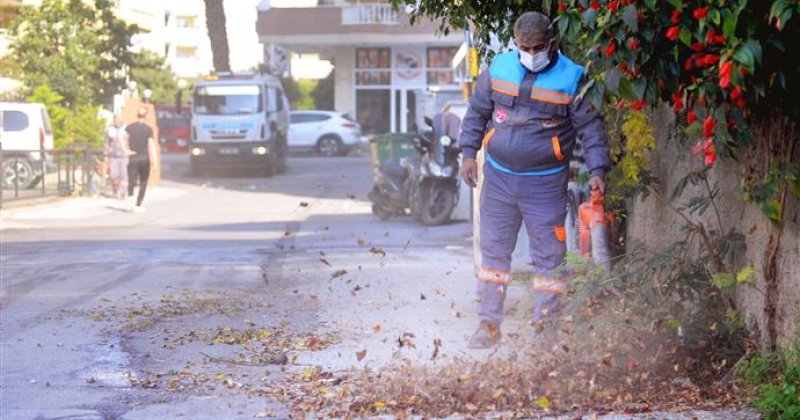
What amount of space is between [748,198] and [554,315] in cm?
179

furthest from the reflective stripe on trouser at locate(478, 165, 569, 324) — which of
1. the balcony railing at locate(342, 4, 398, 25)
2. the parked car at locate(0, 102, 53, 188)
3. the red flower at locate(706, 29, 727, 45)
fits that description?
the balcony railing at locate(342, 4, 398, 25)

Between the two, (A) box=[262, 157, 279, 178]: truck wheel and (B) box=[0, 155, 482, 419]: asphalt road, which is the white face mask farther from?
(A) box=[262, 157, 279, 178]: truck wheel

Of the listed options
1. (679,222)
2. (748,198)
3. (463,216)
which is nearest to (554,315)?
(679,222)

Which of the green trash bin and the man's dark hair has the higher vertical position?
the man's dark hair

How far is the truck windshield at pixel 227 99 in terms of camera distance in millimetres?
35500

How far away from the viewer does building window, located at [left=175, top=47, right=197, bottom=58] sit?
98312 mm

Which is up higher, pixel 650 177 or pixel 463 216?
pixel 650 177

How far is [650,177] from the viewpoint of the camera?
722cm

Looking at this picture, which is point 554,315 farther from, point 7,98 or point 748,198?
point 7,98

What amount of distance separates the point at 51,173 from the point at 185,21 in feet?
244

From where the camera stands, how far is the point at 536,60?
696 centimetres

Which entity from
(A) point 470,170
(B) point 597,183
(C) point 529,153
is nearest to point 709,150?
(B) point 597,183

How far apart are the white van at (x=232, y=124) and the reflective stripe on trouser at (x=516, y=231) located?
28089mm

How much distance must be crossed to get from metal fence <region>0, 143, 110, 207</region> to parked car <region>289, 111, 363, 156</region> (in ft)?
63.9
